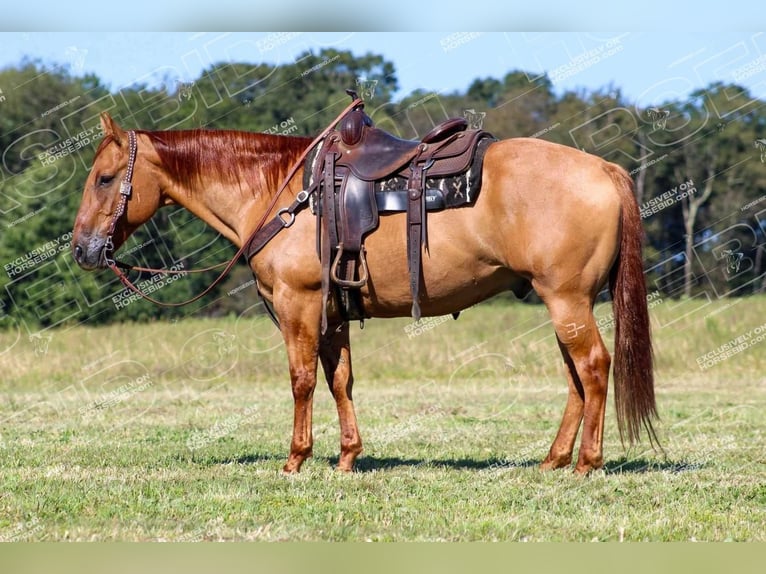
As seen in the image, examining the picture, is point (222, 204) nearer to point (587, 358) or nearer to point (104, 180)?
point (104, 180)

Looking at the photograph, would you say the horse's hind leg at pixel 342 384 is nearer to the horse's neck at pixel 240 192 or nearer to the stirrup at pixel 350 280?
the stirrup at pixel 350 280

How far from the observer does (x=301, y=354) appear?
7.45 m

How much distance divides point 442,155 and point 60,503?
3663 millimetres

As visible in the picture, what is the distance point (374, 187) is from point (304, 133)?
2209 cm

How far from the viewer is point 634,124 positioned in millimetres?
32344

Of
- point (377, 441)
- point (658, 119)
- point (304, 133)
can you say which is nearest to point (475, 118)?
point (377, 441)

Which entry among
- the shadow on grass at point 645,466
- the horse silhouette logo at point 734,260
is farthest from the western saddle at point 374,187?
the horse silhouette logo at point 734,260

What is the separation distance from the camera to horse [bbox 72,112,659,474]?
6.98 metres

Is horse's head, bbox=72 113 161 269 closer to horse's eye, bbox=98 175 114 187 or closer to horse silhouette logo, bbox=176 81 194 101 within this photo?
horse's eye, bbox=98 175 114 187

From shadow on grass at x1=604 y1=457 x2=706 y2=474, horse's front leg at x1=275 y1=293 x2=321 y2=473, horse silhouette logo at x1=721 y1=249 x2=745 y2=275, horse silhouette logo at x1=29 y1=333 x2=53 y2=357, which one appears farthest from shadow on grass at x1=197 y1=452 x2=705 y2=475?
horse silhouette logo at x1=29 y1=333 x2=53 y2=357

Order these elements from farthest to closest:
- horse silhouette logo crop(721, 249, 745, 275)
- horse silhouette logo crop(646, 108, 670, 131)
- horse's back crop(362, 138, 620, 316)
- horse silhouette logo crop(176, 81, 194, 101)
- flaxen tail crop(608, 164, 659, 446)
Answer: horse silhouette logo crop(176, 81, 194, 101), horse silhouette logo crop(721, 249, 745, 275), horse silhouette logo crop(646, 108, 670, 131), flaxen tail crop(608, 164, 659, 446), horse's back crop(362, 138, 620, 316)

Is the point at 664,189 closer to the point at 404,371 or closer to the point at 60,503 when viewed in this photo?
the point at 404,371

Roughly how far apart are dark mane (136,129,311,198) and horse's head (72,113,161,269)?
6.8 inches

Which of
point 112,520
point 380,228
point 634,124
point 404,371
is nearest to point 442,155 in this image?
point 380,228
